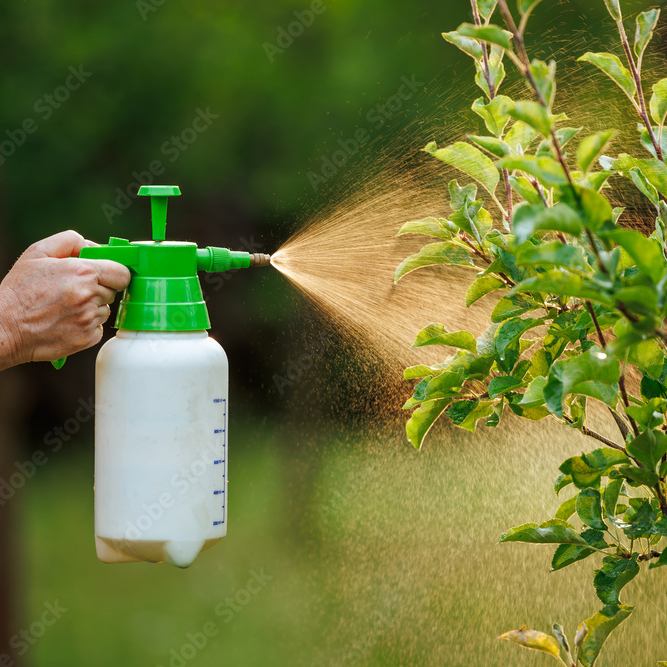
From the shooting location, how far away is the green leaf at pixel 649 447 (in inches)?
37.0

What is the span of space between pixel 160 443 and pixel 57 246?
0.45 m

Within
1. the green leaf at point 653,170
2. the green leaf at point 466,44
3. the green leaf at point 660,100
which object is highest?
the green leaf at point 466,44

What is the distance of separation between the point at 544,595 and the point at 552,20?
2898 millimetres

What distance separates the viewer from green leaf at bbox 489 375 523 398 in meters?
1.10

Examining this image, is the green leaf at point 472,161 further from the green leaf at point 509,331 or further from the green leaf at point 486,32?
the green leaf at point 486,32

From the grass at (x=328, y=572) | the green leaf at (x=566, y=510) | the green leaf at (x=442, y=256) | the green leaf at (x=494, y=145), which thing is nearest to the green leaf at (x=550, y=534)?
the green leaf at (x=566, y=510)

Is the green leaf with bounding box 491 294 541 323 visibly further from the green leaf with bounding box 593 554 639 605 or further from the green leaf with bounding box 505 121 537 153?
the green leaf with bounding box 593 554 639 605

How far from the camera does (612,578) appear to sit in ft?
3.49

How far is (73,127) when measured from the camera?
4.68 m

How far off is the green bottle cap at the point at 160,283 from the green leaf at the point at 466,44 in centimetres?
47

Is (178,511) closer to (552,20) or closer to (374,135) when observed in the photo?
(374,135)

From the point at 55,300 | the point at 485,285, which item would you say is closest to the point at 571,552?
the point at 485,285

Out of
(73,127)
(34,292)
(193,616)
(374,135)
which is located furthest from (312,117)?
(34,292)

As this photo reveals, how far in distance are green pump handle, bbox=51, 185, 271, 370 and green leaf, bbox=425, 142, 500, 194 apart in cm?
40
